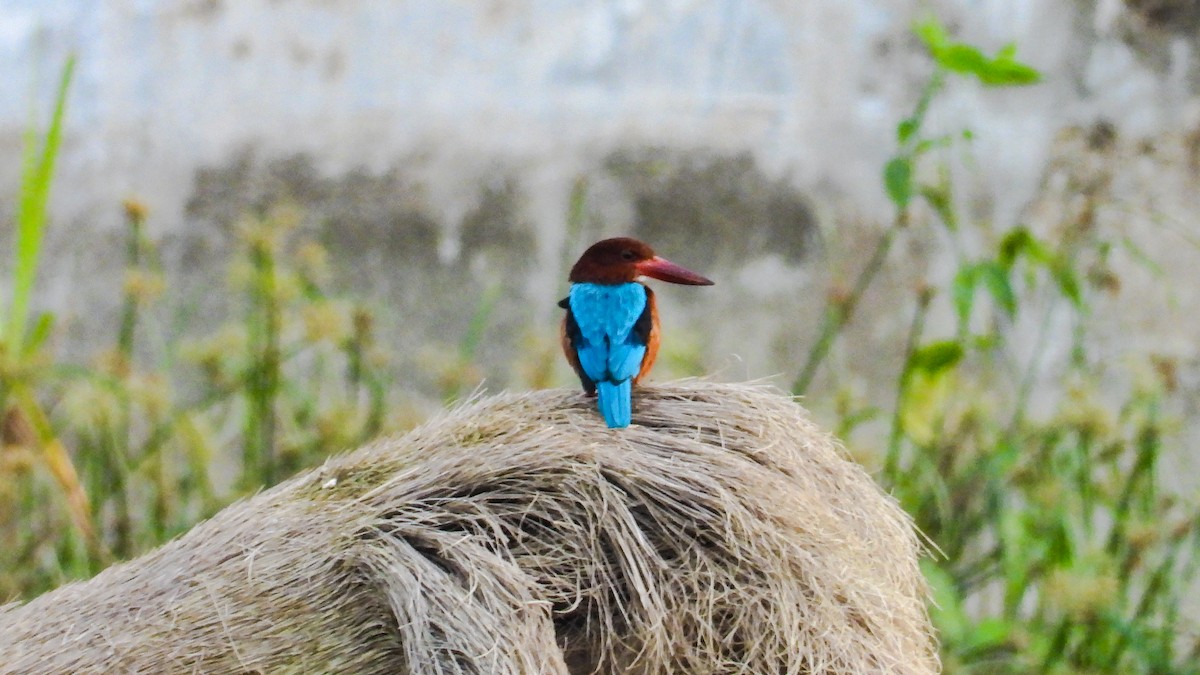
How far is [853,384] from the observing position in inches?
128

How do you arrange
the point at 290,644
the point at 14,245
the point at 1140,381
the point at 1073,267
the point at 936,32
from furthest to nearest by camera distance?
the point at 14,245 < the point at 1073,267 < the point at 1140,381 < the point at 936,32 < the point at 290,644

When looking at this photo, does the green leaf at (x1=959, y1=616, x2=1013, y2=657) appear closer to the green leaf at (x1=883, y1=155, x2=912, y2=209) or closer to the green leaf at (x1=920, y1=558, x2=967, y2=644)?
the green leaf at (x1=920, y1=558, x2=967, y2=644)

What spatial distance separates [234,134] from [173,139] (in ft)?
0.52

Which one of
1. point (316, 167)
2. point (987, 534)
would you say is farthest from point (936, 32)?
point (316, 167)

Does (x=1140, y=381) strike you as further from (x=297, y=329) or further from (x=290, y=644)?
(x=290, y=644)

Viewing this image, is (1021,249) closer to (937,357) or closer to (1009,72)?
(937,357)

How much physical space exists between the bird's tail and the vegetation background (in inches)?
41.4

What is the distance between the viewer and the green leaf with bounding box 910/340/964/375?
2672mm

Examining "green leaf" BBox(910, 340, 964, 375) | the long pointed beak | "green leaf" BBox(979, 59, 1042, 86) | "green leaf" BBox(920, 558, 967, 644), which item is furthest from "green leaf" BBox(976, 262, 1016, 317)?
the long pointed beak

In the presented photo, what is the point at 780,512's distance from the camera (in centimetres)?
153

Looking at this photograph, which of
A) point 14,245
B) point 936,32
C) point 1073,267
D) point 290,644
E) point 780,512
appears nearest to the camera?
point 290,644

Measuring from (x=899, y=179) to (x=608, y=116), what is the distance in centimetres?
92

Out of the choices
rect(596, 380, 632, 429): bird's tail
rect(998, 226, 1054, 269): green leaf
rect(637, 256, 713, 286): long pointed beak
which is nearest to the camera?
rect(596, 380, 632, 429): bird's tail

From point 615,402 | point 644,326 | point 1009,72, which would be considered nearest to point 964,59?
point 1009,72
